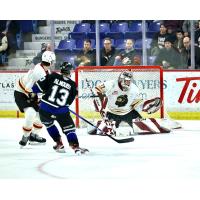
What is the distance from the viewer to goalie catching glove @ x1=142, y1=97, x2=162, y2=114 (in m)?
6.51

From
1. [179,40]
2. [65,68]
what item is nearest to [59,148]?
[65,68]

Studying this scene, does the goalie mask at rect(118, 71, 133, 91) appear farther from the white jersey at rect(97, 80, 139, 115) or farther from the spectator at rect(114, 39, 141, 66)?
the spectator at rect(114, 39, 141, 66)

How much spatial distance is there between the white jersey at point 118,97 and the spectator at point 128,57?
1.18 m

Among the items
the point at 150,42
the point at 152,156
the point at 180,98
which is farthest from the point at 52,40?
the point at 152,156

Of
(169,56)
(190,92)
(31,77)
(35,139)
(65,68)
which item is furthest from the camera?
(169,56)

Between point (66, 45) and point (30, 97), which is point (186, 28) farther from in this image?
point (30, 97)

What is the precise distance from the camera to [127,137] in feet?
19.5

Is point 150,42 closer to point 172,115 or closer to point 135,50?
point 135,50

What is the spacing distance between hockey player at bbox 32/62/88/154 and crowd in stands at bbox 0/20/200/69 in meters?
2.42

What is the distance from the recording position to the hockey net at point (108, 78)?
6.53m

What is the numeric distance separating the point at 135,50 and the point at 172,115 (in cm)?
78

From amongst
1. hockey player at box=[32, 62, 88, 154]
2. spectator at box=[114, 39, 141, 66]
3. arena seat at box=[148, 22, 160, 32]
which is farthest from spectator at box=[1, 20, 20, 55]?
hockey player at box=[32, 62, 88, 154]

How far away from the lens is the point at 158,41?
7.22 meters

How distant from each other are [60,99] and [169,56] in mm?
2545
